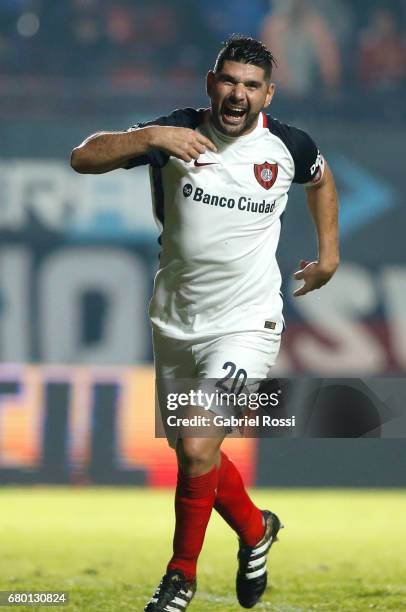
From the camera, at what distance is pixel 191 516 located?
5023 mm

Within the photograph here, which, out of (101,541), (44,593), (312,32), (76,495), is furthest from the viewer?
(312,32)

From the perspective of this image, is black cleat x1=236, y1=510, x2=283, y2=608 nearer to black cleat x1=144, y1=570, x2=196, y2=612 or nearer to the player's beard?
black cleat x1=144, y1=570, x2=196, y2=612

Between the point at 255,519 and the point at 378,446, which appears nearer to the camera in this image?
the point at 255,519

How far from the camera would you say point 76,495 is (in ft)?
33.2

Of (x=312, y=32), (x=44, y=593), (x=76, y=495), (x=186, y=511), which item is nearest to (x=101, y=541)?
(x=76, y=495)

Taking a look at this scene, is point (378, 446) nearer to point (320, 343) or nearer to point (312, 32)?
point (320, 343)

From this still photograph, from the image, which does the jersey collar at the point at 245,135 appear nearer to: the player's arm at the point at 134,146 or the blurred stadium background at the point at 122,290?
the player's arm at the point at 134,146

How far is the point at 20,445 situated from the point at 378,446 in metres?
2.63

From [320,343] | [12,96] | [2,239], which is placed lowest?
[320,343]

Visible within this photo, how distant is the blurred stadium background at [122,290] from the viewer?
1035cm

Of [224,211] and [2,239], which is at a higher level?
[224,211]

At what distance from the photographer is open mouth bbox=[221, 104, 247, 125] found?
502 cm

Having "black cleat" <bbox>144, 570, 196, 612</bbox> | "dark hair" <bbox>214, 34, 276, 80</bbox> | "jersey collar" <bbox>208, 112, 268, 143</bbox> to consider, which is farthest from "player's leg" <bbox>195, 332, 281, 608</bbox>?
"dark hair" <bbox>214, 34, 276, 80</bbox>

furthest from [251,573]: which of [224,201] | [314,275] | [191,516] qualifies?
[224,201]
